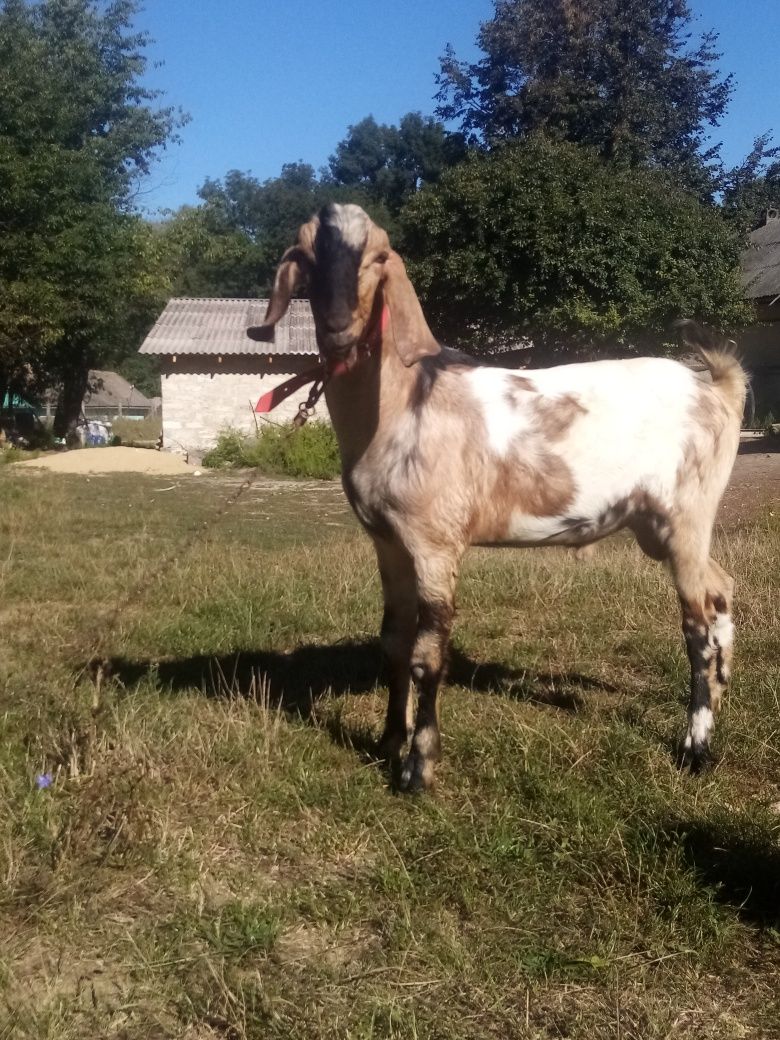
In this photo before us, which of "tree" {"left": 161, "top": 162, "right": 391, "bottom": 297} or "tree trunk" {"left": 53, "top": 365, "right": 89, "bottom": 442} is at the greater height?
"tree" {"left": 161, "top": 162, "right": 391, "bottom": 297}

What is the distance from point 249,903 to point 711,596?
2.67 metres

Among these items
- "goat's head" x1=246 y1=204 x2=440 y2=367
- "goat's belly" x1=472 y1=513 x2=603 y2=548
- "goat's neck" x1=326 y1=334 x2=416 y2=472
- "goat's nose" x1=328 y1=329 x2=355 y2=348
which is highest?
"goat's head" x1=246 y1=204 x2=440 y2=367

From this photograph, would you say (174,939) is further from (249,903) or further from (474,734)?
(474,734)

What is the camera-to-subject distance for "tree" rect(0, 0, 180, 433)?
84.6 feet

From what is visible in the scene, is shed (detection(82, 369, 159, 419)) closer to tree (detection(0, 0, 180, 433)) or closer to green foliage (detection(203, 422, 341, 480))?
tree (detection(0, 0, 180, 433))

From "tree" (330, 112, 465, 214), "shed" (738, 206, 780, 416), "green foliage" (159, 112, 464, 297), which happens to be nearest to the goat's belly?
"shed" (738, 206, 780, 416)

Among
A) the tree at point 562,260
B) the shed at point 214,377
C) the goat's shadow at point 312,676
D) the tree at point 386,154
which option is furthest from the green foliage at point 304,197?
the goat's shadow at point 312,676

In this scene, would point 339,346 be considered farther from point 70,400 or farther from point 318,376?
point 70,400

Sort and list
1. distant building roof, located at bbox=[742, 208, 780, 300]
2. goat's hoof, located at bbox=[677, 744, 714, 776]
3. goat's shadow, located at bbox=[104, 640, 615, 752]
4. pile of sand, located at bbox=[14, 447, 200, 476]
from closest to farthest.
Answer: goat's hoof, located at bbox=[677, 744, 714, 776], goat's shadow, located at bbox=[104, 640, 615, 752], pile of sand, located at bbox=[14, 447, 200, 476], distant building roof, located at bbox=[742, 208, 780, 300]

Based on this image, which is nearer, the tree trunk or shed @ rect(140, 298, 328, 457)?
shed @ rect(140, 298, 328, 457)

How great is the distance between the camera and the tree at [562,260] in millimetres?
19188

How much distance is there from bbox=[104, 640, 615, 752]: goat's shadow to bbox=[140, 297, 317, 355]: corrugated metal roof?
20.9m

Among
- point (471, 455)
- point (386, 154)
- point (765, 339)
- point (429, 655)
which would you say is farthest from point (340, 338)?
point (386, 154)

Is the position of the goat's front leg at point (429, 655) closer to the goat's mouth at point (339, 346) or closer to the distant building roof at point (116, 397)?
the goat's mouth at point (339, 346)
